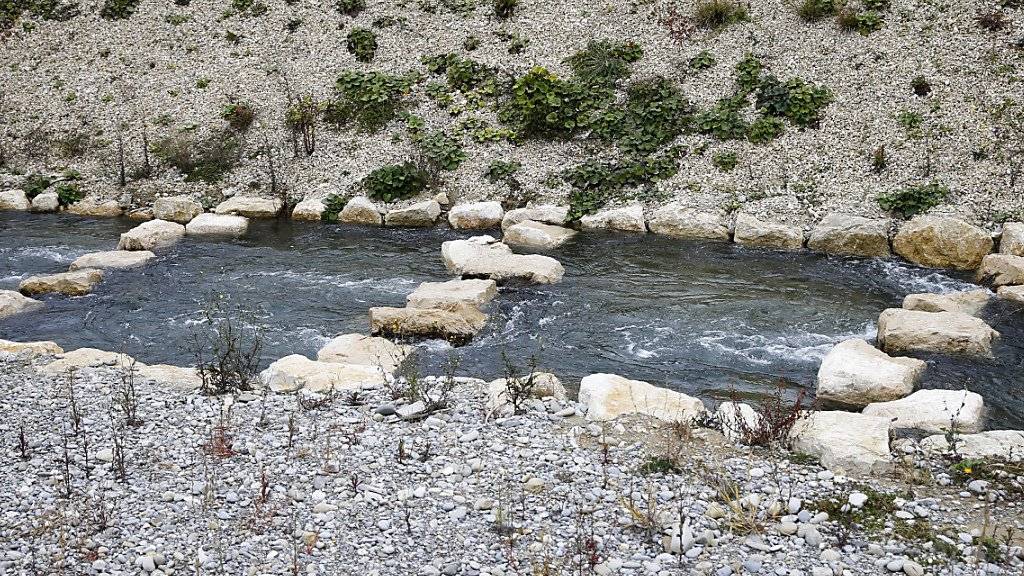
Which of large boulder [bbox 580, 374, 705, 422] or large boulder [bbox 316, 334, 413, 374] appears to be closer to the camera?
large boulder [bbox 580, 374, 705, 422]

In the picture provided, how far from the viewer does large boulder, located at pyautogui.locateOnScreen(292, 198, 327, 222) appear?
18.6m

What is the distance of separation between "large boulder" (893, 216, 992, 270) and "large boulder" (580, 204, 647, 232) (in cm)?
503

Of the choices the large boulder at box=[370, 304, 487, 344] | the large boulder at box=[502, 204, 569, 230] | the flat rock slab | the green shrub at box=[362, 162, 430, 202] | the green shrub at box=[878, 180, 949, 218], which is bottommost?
the flat rock slab

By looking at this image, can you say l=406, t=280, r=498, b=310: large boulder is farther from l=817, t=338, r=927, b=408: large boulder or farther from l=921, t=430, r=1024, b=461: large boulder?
l=921, t=430, r=1024, b=461: large boulder

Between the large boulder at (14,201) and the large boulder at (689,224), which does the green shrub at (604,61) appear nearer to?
the large boulder at (689,224)

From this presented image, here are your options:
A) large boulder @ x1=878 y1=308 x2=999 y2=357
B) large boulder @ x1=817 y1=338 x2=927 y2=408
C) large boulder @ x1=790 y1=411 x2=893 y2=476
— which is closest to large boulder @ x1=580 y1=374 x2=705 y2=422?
large boulder @ x1=790 y1=411 x2=893 y2=476

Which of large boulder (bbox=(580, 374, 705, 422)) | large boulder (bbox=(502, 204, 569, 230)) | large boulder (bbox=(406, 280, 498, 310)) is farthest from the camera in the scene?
large boulder (bbox=(502, 204, 569, 230))

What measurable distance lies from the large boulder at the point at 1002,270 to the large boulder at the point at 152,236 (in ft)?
50.9

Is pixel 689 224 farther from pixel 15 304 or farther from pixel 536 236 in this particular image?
pixel 15 304

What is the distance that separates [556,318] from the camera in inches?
478

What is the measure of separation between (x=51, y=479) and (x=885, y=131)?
17075 mm

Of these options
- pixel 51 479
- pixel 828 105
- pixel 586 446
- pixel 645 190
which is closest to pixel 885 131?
pixel 828 105

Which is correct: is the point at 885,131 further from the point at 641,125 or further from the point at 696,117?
the point at 641,125

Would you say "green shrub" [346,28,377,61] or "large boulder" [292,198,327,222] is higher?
"green shrub" [346,28,377,61]
